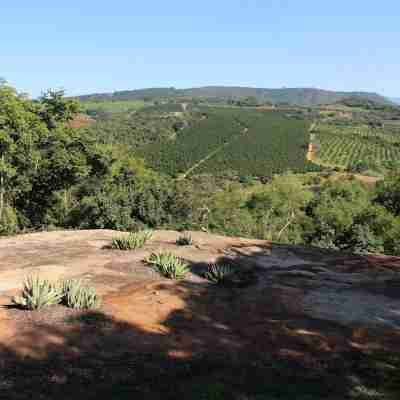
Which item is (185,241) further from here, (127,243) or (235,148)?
(235,148)

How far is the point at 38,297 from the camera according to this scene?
23.4 feet

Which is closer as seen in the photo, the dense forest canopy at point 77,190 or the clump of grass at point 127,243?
the clump of grass at point 127,243

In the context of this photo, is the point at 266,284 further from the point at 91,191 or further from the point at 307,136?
the point at 307,136

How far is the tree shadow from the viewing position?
5035mm

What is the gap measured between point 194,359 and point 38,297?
2789mm

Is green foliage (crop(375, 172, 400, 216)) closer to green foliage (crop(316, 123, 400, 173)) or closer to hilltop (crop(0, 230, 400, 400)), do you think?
green foliage (crop(316, 123, 400, 173))

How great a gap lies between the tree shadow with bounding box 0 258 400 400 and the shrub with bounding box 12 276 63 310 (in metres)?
0.57

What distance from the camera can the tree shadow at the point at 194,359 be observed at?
16.5 feet

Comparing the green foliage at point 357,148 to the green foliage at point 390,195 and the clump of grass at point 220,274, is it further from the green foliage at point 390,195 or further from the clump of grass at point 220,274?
the clump of grass at point 220,274

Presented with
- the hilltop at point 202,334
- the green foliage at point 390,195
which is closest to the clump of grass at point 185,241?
the hilltop at point 202,334

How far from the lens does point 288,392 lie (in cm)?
511

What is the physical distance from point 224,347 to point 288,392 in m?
1.41

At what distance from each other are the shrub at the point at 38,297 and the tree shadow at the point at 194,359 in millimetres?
573

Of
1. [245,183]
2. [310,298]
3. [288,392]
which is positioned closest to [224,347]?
[288,392]
